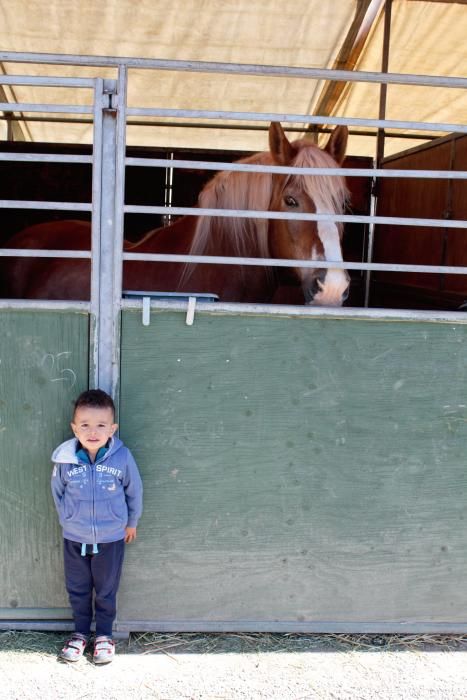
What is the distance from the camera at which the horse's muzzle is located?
2.82 metres

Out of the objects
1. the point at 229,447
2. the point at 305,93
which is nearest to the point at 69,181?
the point at 305,93

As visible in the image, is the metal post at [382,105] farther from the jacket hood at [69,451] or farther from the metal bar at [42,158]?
the jacket hood at [69,451]

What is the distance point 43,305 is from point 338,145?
1.73 metres

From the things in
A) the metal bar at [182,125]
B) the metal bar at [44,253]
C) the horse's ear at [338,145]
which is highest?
the metal bar at [182,125]

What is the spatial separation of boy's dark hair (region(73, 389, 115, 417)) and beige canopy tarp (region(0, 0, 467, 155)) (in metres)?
3.44

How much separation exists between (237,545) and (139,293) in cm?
108

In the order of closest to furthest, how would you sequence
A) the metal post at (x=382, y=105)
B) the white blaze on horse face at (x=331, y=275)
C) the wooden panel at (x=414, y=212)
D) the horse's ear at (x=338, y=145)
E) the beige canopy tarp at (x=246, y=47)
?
1. the white blaze on horse face at (x=331, y=275)
2. the horse's ear at (x=338, y=145)
3. the wooden panel at (x=414, y=212)
4. the metal post at (x=382, y=105)
5. the beige canopy tarp at (x=246, y=47)

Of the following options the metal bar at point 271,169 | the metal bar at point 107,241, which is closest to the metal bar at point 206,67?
the metal bar at point 107,241

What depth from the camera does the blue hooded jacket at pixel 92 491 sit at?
234cm

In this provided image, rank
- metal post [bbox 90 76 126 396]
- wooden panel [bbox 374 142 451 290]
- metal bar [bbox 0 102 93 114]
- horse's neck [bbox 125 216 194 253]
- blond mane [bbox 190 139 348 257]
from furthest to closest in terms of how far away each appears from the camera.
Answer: wooden panel [bbox 374 142 451 290], horse's neck [bbox 125 216 194 253], blond mane [bbox 190 139 348 257], metal post [bbox 90 76 126 396], metal bar [bbox 0 102 93 114]

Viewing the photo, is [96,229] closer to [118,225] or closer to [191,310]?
[118,225]

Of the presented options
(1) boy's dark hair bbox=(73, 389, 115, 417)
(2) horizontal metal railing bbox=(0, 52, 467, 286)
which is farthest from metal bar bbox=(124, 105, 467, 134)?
(1) boy's dark hair bbox=(73, 389, 115, 417)

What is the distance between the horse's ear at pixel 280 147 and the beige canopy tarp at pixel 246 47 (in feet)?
6.70

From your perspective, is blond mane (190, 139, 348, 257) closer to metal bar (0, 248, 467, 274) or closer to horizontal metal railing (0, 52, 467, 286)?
horizontal metal railing (0, 52, 467, 286)
